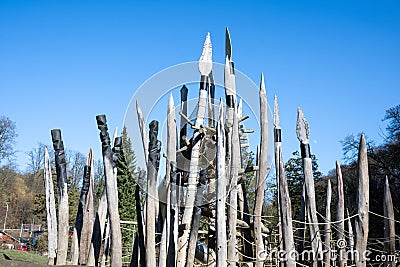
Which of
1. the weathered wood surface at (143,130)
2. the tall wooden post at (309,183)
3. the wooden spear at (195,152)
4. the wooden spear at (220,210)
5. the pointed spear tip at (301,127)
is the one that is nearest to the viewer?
the wooden spear at (220,210)

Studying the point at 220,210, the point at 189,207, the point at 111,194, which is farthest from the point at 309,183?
the point at 111,194

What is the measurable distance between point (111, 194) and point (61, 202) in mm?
937

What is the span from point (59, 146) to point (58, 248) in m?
1.39

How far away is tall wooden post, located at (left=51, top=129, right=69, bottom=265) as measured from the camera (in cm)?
599

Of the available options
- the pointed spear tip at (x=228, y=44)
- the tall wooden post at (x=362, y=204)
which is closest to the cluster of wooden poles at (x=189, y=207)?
the tall wooden post at (x=362, y=204)

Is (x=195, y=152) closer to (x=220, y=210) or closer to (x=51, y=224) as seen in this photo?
(x=220, y=210)

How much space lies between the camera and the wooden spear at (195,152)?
6930 millimetres

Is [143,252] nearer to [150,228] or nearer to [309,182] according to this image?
[150,228]

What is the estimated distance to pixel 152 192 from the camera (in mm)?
5766

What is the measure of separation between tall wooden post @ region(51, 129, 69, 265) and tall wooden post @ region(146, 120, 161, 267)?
118 centimetres

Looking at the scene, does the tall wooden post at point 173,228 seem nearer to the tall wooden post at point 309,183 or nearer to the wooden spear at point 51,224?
the wooden spear at point 51,224

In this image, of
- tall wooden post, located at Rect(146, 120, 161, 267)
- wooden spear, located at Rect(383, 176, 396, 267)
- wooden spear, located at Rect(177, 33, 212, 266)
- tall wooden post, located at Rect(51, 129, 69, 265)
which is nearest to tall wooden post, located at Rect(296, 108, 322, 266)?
wooden spear, located at Rect(383, 176, 396, 267)

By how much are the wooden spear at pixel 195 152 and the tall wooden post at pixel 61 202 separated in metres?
1.78

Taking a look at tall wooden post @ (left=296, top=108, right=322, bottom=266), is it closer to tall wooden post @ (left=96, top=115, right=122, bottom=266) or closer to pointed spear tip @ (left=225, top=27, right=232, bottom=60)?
pointed spear tip @ (left=225, top=27, right=232, bottom=60)
